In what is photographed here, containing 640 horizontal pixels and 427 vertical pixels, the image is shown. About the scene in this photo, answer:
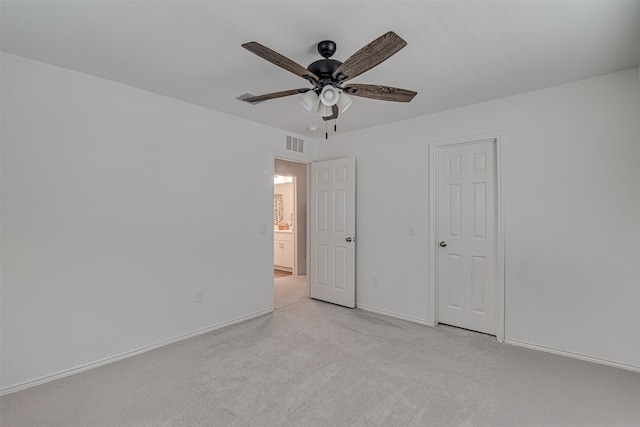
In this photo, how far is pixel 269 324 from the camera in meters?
3.53

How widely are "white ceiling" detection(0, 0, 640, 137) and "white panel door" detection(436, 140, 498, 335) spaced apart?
77 centimetres

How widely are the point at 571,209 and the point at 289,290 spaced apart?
149 inches

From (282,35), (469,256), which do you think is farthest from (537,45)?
(469,256)

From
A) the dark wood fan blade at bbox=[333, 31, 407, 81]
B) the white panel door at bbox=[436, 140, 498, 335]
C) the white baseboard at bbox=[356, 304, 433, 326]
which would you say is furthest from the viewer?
the white baseboard at bbox=[356, 304, 433, 326]

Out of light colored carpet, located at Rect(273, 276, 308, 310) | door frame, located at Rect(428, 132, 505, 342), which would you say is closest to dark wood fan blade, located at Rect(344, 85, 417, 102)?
door frame, located at Rect(428, 132, 505, 342)

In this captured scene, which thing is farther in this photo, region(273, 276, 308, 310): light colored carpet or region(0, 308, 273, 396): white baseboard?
region(273, 276, 308, 310): light colored carpet

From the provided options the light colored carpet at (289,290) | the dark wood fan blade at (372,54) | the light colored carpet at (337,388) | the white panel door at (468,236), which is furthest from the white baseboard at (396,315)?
the dark wood fan blade at (372,54)

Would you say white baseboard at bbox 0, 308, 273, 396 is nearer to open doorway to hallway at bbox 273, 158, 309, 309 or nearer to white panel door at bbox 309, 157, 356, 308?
white panel door at bbox 309, 157, 356, 308

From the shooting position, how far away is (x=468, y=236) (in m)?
3.36

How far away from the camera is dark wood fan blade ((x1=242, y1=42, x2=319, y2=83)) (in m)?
1.59

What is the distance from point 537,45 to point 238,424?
312 centimetres

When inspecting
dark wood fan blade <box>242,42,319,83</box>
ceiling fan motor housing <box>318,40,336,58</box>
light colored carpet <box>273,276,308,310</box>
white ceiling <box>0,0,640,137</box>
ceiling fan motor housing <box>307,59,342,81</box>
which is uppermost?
white ceiling <box>0,0,640,137</box>

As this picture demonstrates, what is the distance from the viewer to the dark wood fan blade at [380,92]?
211 cm

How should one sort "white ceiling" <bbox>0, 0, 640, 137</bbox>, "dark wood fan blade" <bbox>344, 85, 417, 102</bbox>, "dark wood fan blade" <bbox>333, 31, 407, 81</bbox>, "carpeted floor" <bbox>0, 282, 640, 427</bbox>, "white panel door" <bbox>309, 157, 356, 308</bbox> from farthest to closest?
"white panel door" <bbox>309, 157, 356, 308</bbox> → "dark wood fan blade" <bbox>344, 85, 417, 102</bbox> → "carpeted floor" <bbox>0, 282, 640, 427</bbox> → "white ceiling" <bbox>0, 0, 640, 137</bbox> → "dark wood fan blade" <bbox>333, 31, 407, 81</bbox>
